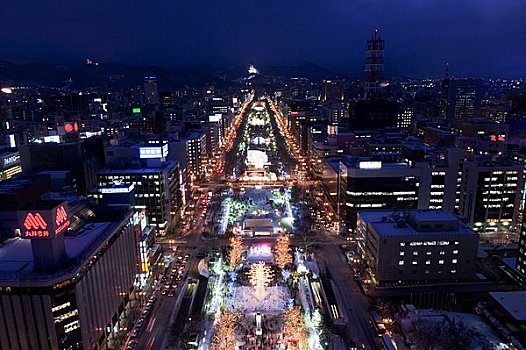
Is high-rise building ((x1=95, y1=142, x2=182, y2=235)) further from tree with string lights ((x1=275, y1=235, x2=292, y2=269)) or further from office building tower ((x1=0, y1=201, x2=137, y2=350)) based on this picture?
office building tower ((x1=0, y1=201, x2=137, y2=350))

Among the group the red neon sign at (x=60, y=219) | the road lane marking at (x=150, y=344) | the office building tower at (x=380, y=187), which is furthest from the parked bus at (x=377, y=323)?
the red neon sign at (x=60, y=219)

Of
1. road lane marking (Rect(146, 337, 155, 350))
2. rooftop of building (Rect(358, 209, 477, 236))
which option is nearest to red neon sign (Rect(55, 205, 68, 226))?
road lane marking (Rect(146, 337, 155, 350))

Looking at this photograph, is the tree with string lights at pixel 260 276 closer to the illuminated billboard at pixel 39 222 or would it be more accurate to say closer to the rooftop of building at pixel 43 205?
the illuminated billboard at pixel 39 222

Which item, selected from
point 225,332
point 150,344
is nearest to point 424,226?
→ point 225,332

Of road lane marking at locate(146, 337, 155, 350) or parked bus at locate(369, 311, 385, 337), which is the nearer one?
road lane marking at locate(146, 337, 155, 350)

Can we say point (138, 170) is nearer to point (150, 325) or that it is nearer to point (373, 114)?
point (150, 325)
